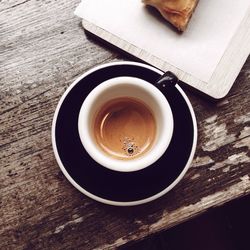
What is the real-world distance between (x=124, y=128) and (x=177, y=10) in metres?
0.23

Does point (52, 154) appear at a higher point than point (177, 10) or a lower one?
lower

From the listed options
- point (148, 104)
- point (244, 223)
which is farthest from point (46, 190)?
point (244, 223)

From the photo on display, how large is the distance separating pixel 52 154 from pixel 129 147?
5.3 inches

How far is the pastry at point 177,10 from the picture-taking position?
2.33ft

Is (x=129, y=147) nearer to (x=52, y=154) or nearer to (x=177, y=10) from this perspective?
(x=52, y=154)

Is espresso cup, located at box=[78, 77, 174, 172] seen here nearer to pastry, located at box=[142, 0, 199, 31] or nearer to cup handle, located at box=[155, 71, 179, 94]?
cup handle, located at box=[155, 71, 179, 94]

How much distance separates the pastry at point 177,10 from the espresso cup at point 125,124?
0.17 m

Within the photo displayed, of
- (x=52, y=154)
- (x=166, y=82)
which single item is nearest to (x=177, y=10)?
(x=166, y=82)

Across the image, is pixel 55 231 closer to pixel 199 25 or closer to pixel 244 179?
pixel 244 179

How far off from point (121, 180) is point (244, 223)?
524 mm

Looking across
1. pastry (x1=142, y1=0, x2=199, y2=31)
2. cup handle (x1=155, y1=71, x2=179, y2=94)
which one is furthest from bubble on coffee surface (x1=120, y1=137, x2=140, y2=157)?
pastry (x1=142, y1=0, x2=199, y2=31)

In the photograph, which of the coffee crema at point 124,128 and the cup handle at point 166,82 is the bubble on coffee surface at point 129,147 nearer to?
the coffee crema at point 124,128

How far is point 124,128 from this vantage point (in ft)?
2.24

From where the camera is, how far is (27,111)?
0.71 m
